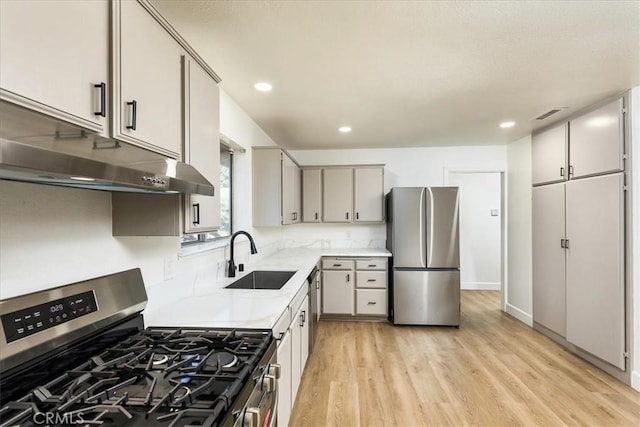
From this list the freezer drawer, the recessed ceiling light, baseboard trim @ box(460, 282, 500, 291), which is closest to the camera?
the recessed ceiling light

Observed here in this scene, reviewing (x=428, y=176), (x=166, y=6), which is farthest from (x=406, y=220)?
(x=166, y=6)

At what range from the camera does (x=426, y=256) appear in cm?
400

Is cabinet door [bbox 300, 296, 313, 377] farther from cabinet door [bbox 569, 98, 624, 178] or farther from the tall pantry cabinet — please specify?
cabinet door [bbox 569, 98, 624, 178]

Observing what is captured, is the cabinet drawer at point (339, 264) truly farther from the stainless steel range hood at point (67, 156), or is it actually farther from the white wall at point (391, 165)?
the stainless steel range hood at point (67, 156)

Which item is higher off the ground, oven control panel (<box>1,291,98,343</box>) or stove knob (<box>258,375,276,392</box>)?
oven control panel (<box>1,291,98,343</box>)

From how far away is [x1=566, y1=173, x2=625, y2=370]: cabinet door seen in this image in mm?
2639

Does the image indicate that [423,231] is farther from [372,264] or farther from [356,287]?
[356,287]

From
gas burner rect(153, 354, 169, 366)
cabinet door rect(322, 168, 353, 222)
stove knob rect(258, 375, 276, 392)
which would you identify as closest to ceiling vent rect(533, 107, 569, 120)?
cabinet door rect(322, 168, 353, 222)

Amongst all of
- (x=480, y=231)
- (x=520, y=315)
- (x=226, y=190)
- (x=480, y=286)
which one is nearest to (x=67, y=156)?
(x=226, y=190)

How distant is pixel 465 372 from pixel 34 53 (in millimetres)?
3367

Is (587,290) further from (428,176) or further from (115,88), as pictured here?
(115,88)

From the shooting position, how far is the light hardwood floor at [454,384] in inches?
86.7

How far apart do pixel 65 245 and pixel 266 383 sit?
913mm

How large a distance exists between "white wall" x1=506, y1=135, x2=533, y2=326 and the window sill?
3.68 m
